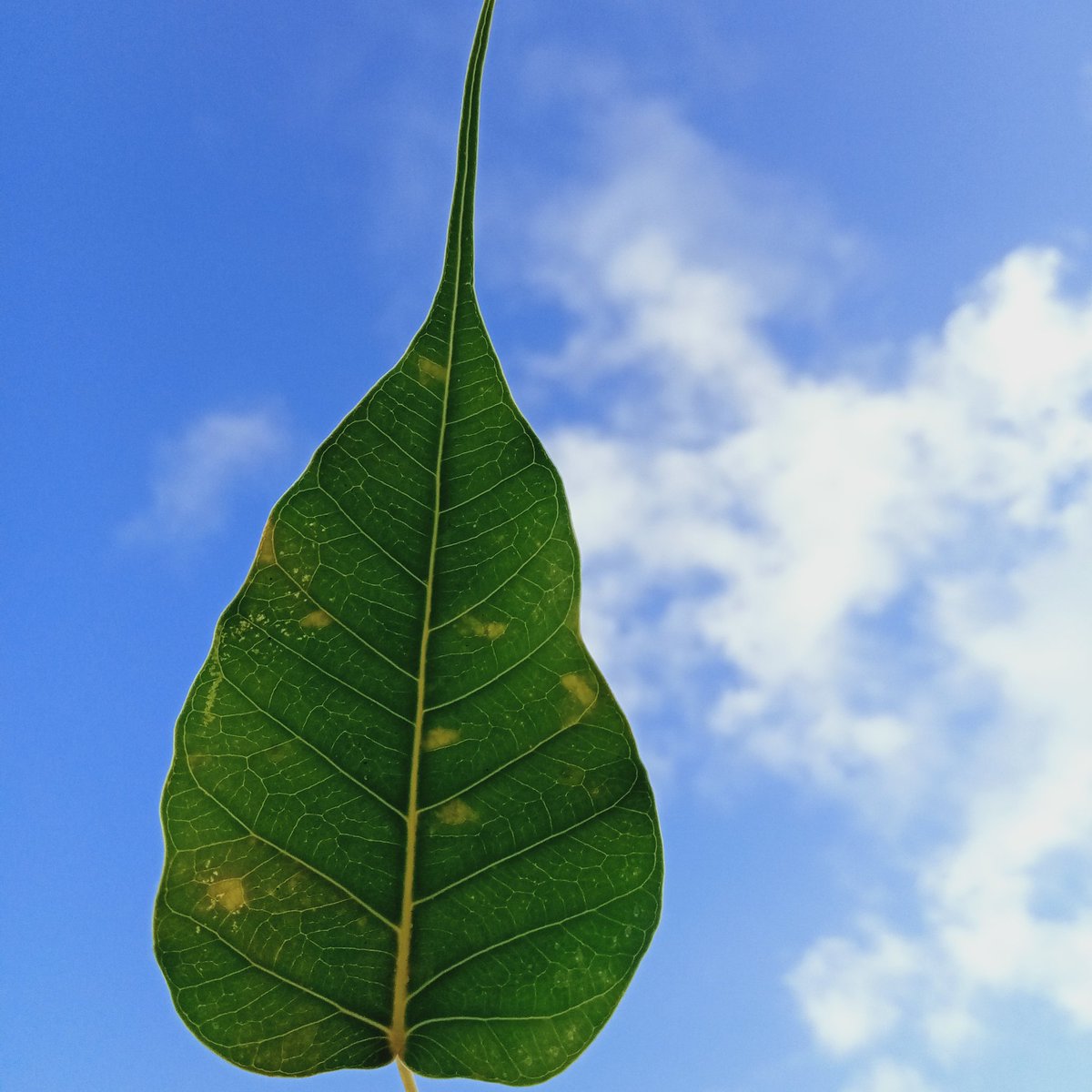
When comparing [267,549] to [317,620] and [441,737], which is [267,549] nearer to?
[317,620]

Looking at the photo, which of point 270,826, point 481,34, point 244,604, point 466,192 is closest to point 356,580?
point 244,604

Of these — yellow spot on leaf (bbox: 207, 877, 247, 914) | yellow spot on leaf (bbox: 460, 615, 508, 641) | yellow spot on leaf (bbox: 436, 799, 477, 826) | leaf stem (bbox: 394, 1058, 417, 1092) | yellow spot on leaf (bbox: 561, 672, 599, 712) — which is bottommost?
leaf stem (bbox: 394, 1058, 417, 1092)

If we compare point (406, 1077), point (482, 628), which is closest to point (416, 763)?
point (482, 628)

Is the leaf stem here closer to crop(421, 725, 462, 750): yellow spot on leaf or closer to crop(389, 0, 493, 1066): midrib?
crop(389, 0, 493, 1066): midrib

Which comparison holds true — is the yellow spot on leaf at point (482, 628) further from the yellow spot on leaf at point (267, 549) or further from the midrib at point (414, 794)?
the yellow spot on leaf at point (267, 549)

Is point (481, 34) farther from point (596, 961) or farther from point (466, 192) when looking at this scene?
point (596, 961)

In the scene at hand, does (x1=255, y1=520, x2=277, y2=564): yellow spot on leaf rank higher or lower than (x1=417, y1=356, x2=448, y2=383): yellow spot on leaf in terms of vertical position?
lower

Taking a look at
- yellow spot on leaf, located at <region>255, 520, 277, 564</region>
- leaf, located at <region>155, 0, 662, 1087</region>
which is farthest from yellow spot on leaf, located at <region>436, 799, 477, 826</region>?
yellow spot on leaf, located at <region>255, 520, 277, 564</region>

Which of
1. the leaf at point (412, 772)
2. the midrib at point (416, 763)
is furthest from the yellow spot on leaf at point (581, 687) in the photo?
the midrib at point (416, 763)
